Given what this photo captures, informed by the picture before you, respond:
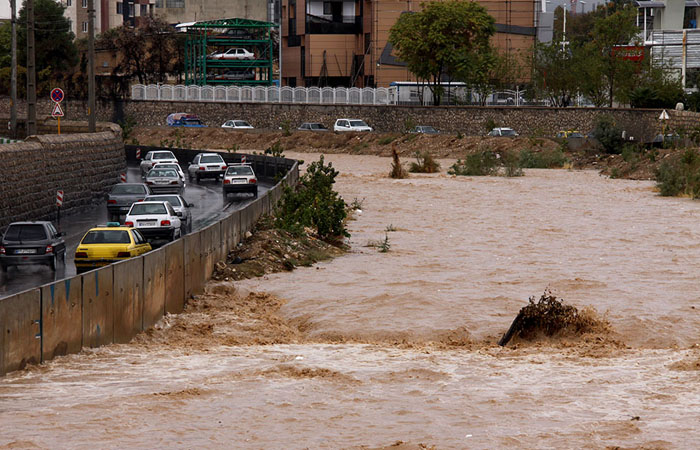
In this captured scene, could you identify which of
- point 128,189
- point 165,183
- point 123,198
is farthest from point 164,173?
point 123,198

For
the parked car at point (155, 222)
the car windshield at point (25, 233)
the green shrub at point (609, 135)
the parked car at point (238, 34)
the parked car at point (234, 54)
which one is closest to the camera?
the car windshield at point (25, 233)

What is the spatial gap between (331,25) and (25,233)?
3001 inches

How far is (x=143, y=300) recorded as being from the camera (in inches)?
744

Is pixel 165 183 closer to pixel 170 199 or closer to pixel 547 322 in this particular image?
pixel 170 199

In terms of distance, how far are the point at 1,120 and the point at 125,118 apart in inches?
897

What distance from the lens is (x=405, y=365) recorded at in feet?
53.5

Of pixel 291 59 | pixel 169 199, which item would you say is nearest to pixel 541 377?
pixel 169 199

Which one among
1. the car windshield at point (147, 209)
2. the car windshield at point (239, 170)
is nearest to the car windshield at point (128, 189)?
the car windshield at point (147, 209)

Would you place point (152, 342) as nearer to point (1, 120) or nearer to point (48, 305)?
point (48, 305)

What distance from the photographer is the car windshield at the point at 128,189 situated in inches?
1499

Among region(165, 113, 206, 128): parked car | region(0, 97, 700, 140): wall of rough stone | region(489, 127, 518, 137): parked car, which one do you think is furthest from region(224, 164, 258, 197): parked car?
region(165, 113, 206, 128): parked car

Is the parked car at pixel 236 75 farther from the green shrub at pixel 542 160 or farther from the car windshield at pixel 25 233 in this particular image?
the car windshield at pixel 25 233

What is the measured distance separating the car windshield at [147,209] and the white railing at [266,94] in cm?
5903

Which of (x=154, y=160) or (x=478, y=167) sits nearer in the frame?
(x=154, y=160)
